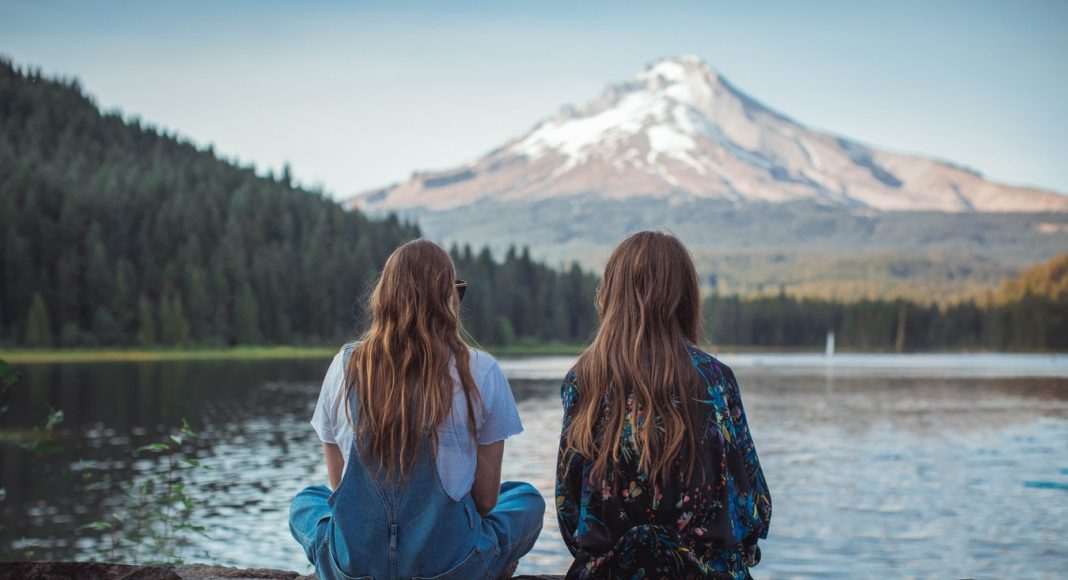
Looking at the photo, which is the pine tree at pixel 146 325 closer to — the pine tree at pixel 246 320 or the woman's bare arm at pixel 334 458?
the pine tree at pixel 246 320

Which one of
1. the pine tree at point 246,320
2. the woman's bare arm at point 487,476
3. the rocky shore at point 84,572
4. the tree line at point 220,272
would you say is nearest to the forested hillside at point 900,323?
the tree line at point 220,272

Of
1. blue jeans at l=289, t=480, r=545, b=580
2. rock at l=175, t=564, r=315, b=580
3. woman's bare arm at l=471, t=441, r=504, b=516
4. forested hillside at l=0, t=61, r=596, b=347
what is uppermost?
forested hillside at l=0, t=61, r=596, b=347

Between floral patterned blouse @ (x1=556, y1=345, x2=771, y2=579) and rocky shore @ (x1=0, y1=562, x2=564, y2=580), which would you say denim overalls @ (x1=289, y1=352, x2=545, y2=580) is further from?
rocky shore @ (x1=0, y1=562, x2=564, y2=580)

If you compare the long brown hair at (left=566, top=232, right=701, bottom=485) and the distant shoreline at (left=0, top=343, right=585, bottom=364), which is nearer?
the long brown hair at (left=566, top=232, right=701, bottom=485)

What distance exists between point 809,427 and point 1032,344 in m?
114

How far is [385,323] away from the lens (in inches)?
165

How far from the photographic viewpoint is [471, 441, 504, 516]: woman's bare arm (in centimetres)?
432

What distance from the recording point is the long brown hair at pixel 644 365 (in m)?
4.07

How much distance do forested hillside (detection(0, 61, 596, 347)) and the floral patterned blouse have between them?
2446 inches

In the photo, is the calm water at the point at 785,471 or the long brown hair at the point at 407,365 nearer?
the long brown hair at the point at 407,365

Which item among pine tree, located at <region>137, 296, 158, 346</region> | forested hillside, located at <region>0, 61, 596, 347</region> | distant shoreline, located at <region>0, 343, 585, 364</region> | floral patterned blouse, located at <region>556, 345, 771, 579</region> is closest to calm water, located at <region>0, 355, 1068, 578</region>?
floral patterned blouse, located at <region>556, 345, 771, 579</region>

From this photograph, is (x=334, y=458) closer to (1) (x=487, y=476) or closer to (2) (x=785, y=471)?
(1) (x=487, y=476)

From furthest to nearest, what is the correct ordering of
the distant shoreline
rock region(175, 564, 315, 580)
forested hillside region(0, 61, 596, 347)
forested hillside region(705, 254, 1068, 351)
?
forested hillside region(705, 254, 1068, 351)
forested hillside region(0, 61, 596, 347)
the distant shoreline
rock region(175, 564, 315, 580)

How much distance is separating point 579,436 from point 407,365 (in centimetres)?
70
